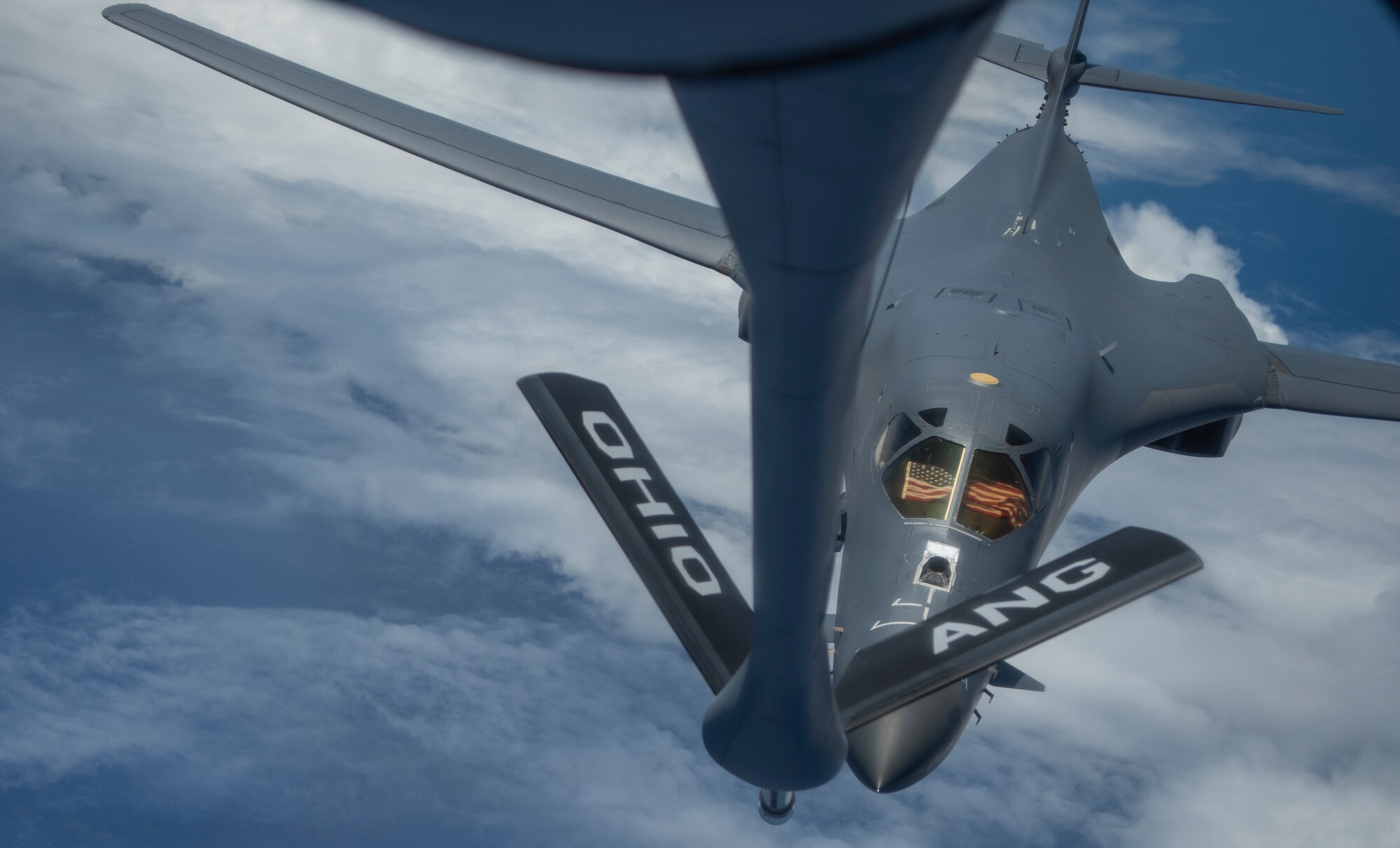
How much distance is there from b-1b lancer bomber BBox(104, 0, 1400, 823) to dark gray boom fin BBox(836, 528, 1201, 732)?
0.07 feet

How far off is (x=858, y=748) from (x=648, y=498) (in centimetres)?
434

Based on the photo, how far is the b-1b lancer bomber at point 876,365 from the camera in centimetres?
235

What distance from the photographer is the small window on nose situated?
10.4 m

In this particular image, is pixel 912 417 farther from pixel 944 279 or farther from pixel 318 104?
pixel 318 104

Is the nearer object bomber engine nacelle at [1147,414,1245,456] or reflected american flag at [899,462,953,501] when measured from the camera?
reflected american flag at [899,462,953,501]

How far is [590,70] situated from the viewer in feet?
6.73

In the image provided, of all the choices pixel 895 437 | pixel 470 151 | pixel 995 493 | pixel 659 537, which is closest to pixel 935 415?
pixel 895 437

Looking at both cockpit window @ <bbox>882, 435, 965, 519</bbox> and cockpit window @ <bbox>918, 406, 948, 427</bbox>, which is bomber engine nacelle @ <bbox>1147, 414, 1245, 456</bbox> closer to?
cockpit window @ <bbox>918, 406, 948, 427</bbox>

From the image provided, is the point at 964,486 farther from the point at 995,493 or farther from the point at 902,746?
the point at 902,746

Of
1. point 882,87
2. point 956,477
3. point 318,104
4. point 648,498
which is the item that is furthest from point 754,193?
point 318,104

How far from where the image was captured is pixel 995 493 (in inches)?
434

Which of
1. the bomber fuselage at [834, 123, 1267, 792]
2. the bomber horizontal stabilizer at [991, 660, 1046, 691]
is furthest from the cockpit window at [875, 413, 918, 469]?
the bomber horizontal stabilizer at [991, 660, 1046, 691]

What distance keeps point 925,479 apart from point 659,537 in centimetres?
513

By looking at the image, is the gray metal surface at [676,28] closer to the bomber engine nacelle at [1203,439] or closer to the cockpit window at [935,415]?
the cockpit window at [935,415]
